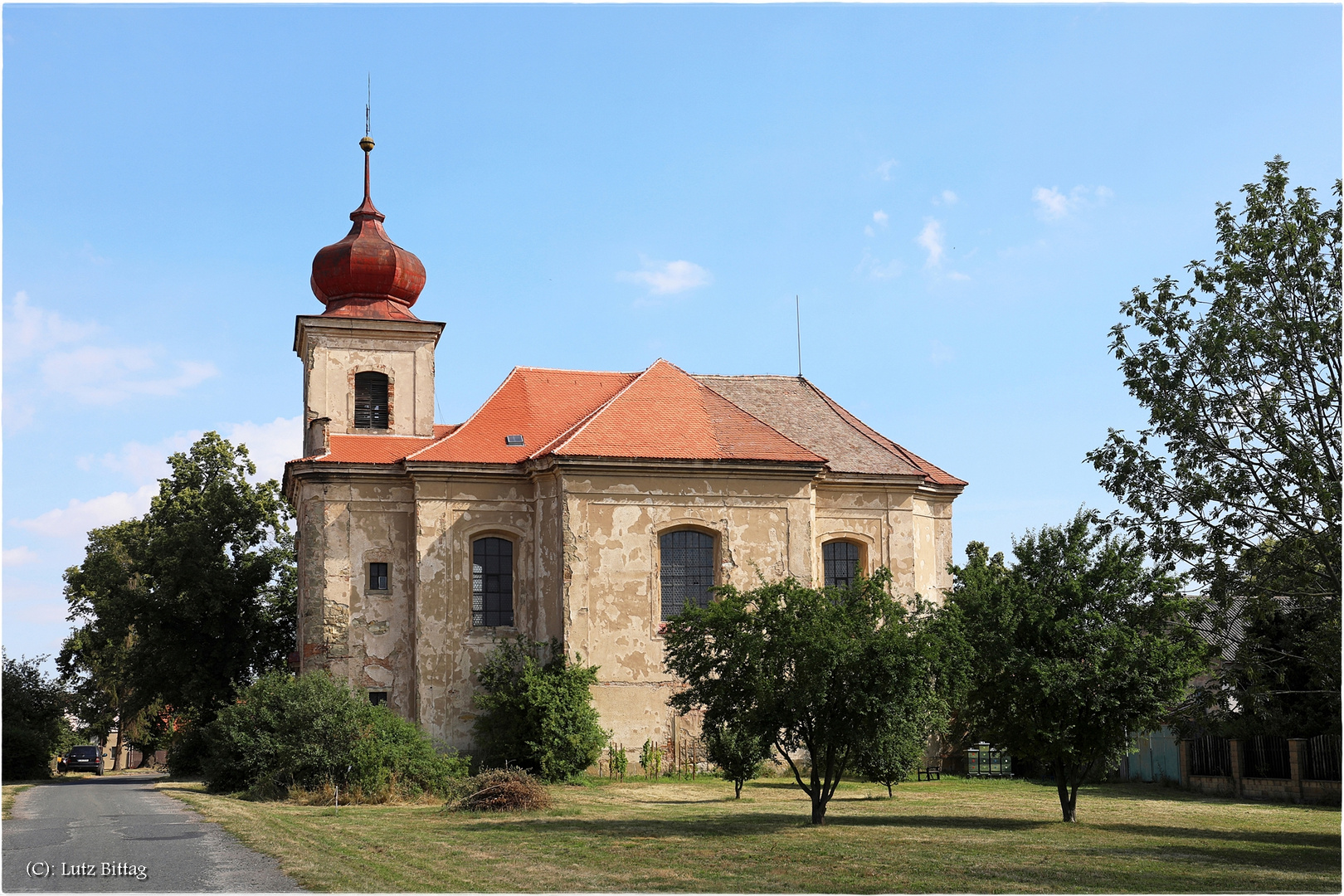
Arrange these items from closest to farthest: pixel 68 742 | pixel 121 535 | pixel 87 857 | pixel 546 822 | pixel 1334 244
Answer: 1. pixel 87 857
2. pixel 1334 244
3. pixel 546 822
4. pixel 121 535
5. pixel 68 742

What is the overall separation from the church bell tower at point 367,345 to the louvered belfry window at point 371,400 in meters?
0.02

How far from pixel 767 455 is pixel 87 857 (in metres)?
19.5

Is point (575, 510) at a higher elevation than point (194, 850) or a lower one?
higher

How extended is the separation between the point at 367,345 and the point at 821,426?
1288 cm

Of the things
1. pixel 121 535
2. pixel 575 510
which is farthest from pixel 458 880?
pixel 121 535

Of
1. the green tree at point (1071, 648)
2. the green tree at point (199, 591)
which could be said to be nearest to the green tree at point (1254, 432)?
the green tree at point (1071, 648)

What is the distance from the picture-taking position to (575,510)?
2983cm

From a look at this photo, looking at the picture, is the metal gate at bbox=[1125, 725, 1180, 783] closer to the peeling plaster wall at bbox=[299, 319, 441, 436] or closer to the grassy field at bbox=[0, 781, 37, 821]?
the peeling plaster wall at bbox=[299, 319, 441, 436]

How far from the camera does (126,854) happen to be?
14516 mm

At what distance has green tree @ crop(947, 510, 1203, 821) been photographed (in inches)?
763

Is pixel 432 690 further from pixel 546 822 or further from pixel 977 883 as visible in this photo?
pixel 977 883

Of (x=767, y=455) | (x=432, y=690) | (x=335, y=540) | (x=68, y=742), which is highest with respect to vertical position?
(x=767, y=455)

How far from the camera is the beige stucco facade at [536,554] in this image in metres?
29.5

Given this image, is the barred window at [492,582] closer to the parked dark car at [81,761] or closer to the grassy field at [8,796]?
the grassy field at [8,796]
